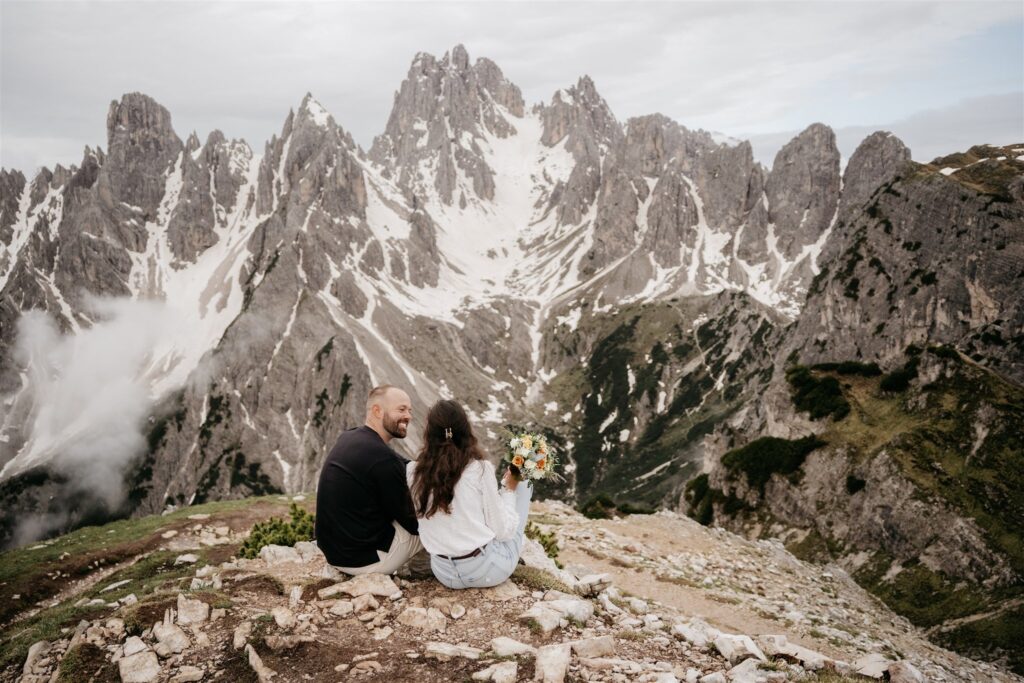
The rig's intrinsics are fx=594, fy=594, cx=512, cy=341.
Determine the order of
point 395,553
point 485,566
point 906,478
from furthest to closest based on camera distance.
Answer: point 906,478, point 395,553, point 485,566

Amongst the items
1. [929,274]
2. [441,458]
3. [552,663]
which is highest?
[441,458]

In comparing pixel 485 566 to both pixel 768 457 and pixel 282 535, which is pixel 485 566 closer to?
pixel 282 535

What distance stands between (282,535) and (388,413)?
8951 millimetres

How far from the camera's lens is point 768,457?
50.5m

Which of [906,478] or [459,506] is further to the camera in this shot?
[906,478]

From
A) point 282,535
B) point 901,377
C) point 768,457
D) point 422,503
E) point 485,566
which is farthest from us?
point 768,457

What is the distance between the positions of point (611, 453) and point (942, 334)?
108 m

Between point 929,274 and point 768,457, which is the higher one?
point 929,274

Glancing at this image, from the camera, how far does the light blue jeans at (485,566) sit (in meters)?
11.1

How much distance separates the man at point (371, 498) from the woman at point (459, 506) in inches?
21.0

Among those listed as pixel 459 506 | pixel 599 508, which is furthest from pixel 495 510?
pixel 599 508

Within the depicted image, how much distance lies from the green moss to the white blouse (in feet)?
144

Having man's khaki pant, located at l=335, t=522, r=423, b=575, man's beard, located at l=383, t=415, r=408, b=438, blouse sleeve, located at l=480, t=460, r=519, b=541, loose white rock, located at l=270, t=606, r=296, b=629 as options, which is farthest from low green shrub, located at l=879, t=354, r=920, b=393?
loose white rock, located at l=270, t=606, r=296, b=629

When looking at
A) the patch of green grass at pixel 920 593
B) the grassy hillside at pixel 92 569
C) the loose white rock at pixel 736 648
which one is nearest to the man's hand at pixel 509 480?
the loose white rock at pixel 736 648
